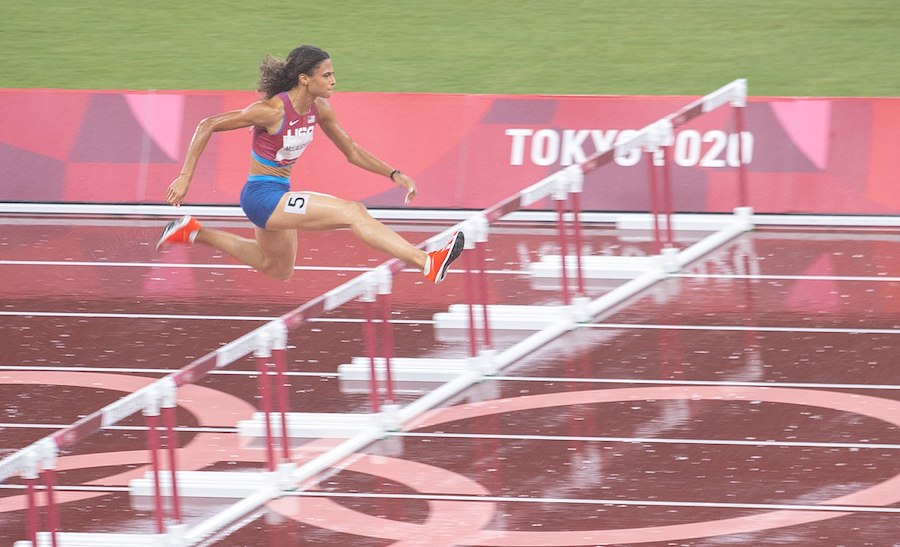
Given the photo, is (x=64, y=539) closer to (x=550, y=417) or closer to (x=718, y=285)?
(x=550, y=417)

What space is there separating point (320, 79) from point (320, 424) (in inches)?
76.0

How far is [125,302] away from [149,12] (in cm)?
781

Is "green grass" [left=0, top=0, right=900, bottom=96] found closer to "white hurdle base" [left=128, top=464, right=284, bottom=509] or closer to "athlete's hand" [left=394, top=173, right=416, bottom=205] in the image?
Answer: "athlete's hand" [left=394, top=173, right=416, bottom=205]

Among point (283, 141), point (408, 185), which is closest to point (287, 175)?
point (283, 141)

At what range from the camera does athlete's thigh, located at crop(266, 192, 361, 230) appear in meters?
9.39

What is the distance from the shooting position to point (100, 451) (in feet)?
32.2

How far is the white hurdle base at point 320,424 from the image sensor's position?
9594 mm

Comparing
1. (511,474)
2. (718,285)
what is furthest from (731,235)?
(511,474)

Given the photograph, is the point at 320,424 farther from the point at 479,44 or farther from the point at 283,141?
the point at 479,44

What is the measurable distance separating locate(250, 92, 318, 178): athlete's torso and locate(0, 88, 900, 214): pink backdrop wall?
501 centimetres

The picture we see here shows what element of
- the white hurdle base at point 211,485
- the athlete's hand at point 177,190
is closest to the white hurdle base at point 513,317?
the white hurdle base at point 211,485

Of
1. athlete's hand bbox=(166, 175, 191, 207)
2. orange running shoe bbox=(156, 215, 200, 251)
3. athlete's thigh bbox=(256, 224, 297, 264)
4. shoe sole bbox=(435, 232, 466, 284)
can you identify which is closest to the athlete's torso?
athlete's thigh bbox=(256, 224, 297, 264)

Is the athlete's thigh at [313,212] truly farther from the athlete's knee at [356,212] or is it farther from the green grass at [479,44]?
the green grass at [479,44]

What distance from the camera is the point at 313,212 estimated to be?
938 centimetres
